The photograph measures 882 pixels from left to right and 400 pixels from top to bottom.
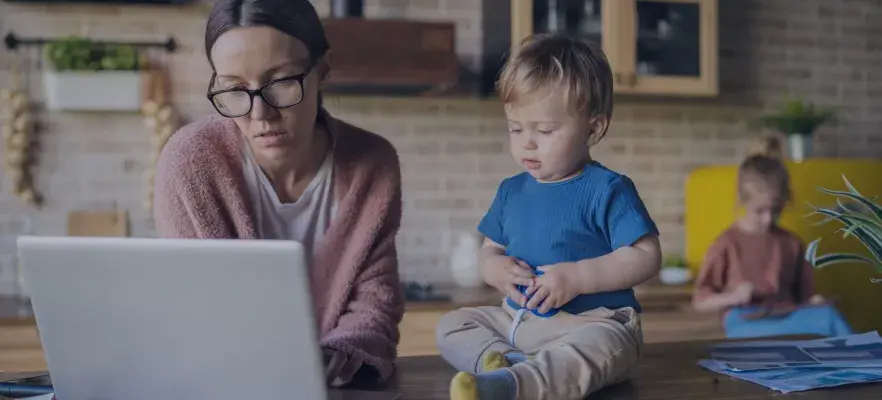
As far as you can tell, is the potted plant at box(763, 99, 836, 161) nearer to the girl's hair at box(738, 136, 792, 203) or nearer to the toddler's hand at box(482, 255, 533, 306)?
the girl's hair at box(738, 136, 792, 203)

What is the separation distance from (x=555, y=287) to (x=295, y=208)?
1.61 feet

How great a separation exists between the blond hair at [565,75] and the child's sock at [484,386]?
1.31ft

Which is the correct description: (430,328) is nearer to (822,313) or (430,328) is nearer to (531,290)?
(822,313)

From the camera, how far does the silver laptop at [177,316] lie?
85cm

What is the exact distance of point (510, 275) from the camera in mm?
1227

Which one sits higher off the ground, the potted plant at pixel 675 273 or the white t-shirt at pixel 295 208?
the white t-shirt at pixel 295 208

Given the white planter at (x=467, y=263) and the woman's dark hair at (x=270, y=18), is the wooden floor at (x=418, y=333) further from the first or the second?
the woman's dark hair at (x=270, y=18)

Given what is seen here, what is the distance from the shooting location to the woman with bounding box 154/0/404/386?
1.28 meters

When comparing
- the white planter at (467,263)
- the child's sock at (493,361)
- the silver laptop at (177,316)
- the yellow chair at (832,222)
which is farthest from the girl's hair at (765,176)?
the silver laptop at (177,316)

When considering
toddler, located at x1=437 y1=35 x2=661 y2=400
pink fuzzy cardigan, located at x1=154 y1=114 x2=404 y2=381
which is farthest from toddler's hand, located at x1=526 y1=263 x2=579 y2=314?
pink fuzzy cardigan, located at x1=154 y1=114 x2=404 y2=381

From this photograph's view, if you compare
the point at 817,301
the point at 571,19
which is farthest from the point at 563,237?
the point at 571,19

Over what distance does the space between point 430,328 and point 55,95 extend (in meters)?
1.49

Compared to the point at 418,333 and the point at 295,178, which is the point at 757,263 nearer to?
the point at 418,333

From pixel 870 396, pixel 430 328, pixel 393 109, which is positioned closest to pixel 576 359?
pixel 870 396
